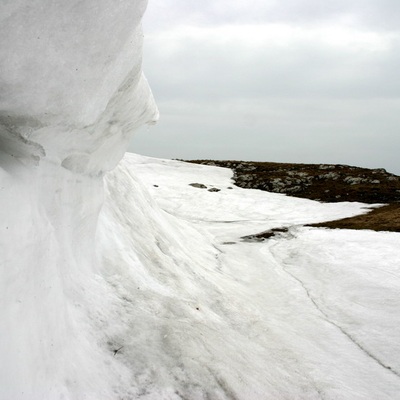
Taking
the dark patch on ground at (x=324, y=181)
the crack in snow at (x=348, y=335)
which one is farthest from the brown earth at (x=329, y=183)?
the crack in snow at (x=348, y=335)

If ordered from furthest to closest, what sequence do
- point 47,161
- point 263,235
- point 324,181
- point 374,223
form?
point 324,181
point 374,223
point 263,235
point 47,161

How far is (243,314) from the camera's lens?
32.2 feet

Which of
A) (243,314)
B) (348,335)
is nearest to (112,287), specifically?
(243,314)

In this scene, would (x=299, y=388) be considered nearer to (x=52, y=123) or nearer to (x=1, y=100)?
(x=52, y=123)

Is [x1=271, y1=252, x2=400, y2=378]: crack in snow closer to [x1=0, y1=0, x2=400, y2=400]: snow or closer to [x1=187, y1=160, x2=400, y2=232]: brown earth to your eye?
[x1=0, y1=0, x2=400, y2=400]: snow

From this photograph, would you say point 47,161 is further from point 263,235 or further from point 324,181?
point 324,181

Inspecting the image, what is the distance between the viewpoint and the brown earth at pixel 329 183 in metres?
39.0

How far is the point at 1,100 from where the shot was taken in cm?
399

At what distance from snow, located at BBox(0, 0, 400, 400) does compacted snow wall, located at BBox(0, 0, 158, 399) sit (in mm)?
16

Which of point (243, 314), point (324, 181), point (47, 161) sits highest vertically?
point (324, 181)

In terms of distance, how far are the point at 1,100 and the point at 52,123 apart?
2.35 ft

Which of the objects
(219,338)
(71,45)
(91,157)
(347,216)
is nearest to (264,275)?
(219,338)

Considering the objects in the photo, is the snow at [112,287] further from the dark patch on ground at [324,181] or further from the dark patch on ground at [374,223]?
the dark patch on ground at [324,181]

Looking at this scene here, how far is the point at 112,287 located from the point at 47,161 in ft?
9.19
